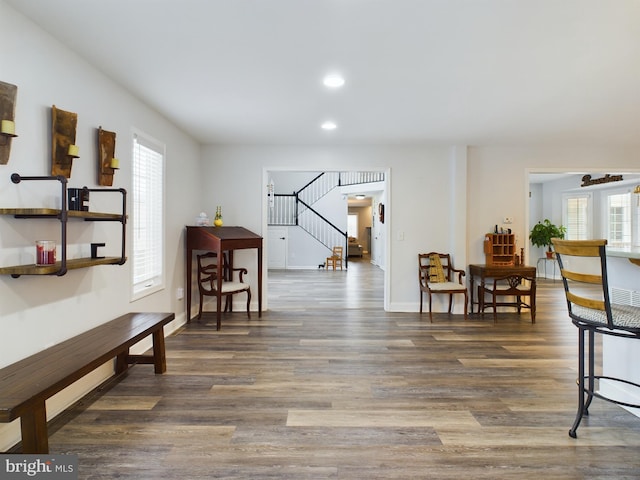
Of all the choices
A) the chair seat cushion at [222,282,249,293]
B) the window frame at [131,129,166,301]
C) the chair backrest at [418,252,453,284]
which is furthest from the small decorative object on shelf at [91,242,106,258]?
the chair backrest at [418,252,453,284]

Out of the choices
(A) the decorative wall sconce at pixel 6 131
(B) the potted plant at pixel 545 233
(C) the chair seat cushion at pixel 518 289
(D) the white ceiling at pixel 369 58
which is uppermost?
(D) the white ceiling at pixel 369 58

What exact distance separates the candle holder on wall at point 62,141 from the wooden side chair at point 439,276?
4.19m

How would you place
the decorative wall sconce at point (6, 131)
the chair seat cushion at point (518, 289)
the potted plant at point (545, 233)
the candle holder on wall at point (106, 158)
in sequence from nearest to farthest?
the decorative wall sconce at point (6, 131), the candle holder on wall at point (106, 158), the chair seat cushion at point (518, 289), the potted plant at point (545, 233)

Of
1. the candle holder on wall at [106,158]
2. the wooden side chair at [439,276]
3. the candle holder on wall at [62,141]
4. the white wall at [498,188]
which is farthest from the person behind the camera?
the white wall at [498,188]

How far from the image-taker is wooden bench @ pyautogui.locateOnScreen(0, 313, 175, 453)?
166 cm

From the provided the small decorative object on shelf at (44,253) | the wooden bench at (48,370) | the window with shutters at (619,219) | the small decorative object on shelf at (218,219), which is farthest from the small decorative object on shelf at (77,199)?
the window with shutters at (619,219)

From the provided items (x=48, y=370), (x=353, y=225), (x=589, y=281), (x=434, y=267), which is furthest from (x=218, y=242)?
(x=353, y=225)

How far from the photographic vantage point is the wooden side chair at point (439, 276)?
16.1 ft

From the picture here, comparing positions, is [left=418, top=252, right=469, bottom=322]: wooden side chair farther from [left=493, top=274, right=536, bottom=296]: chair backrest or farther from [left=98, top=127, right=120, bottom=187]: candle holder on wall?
[left=98, top=127, right=120, bottom=187]: candle holder on wall

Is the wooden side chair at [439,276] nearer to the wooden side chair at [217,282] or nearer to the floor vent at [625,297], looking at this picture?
the floor vent at [625,297]

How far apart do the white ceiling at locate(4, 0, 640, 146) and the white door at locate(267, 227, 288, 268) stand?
6647 millimetres

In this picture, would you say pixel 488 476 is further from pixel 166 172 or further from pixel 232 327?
pixel 166 172

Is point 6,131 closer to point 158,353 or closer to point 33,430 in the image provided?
point 33,430

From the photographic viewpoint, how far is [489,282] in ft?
17.7
